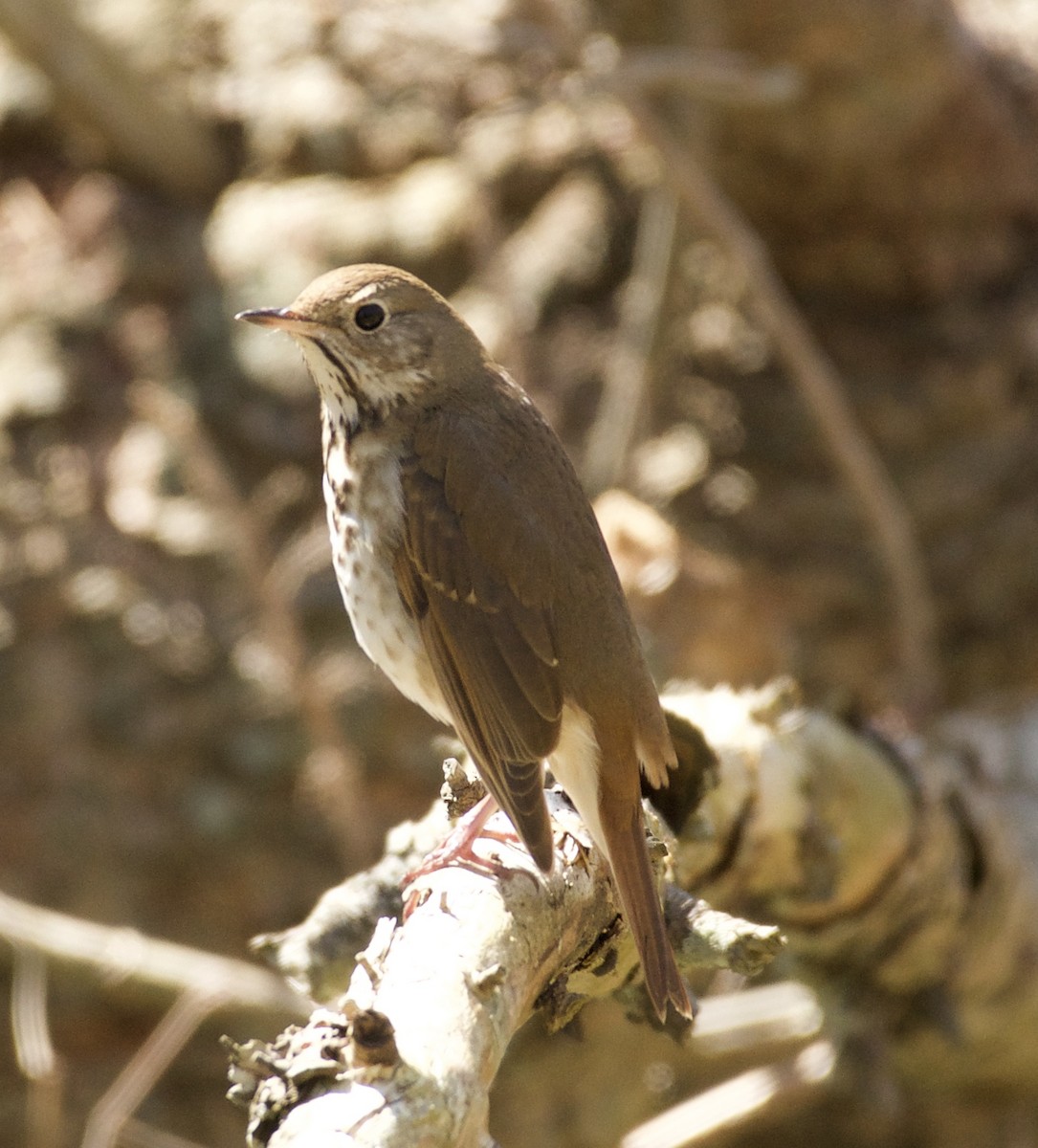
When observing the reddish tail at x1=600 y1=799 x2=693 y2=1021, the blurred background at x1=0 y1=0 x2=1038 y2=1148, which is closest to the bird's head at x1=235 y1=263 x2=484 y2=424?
the reddish tail at x1=600 y1=799 x2=693 y2=1021

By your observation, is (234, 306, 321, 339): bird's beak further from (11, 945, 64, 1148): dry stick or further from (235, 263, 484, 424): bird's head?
(11, 945, 64, 1148): dry stick

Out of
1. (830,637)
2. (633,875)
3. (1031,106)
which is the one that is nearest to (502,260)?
(830,637)

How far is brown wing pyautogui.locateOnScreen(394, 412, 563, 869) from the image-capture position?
2594 millimetres

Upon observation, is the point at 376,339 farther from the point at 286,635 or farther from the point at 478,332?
the point at 478,332

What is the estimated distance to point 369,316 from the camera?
292 cm

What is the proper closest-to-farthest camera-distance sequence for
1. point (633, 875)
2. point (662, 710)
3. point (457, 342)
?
Result: point (633, 875) < point (662, 710) < point (457, 342)

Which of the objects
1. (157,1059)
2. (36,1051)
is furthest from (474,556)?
(36,1051)

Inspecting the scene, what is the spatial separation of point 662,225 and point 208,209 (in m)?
1.74

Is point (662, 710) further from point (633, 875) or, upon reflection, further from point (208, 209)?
point (208, 209)

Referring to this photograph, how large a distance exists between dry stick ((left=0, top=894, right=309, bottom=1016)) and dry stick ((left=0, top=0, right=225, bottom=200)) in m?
2.85

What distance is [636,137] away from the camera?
523 cm

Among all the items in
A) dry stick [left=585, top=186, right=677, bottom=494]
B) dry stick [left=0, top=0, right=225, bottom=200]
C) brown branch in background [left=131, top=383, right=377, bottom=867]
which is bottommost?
brown branch in background [left=131, top=383, right=377, bottom=867]

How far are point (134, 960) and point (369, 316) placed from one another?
75.1 inches

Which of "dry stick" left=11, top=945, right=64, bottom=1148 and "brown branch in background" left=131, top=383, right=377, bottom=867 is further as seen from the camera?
"brown branch in background" left=131, top=383, right=377, bottom=867
